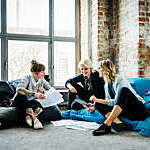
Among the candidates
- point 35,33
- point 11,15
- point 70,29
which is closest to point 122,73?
point 70,29

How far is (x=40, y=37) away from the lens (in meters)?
4.88

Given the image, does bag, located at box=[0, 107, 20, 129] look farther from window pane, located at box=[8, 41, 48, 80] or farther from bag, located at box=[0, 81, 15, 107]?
window pane, located at box=[8, 41, 48, 80]

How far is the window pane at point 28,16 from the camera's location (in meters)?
4.73

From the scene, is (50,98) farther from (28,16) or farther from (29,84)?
(28,16)

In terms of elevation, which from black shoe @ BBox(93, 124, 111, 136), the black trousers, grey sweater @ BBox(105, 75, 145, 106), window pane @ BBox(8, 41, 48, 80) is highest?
window pane @ BBox(8, 41, 48, 80)

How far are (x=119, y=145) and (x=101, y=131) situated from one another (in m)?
0.42

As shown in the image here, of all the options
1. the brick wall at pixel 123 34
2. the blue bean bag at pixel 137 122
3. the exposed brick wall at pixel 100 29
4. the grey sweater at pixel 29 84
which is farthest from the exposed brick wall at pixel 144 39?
the grey sweater at pixel 29 84

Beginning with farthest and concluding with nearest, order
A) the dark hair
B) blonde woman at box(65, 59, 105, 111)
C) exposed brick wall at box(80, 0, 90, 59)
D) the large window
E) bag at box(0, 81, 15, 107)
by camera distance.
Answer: exposed brick wall at box(80, 0, 90, 59) → the large window → bag at box(0, 81, 15, 107) → blonde woman at box(65, 59, 105, 111) → the dark hair

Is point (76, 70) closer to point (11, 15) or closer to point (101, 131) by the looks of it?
point (11, 15)

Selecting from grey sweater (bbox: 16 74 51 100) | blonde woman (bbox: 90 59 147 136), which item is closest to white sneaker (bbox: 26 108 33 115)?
grey sweater (bbox: 16 74 51 100)

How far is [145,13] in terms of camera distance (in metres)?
3.89

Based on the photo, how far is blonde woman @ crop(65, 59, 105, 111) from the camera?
336cm

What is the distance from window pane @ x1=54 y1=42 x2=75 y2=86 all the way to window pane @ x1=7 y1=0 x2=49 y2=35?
0.48 meters

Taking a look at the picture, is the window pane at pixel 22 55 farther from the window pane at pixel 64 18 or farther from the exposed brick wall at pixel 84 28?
the exposed brick wall at pixel 84 28
